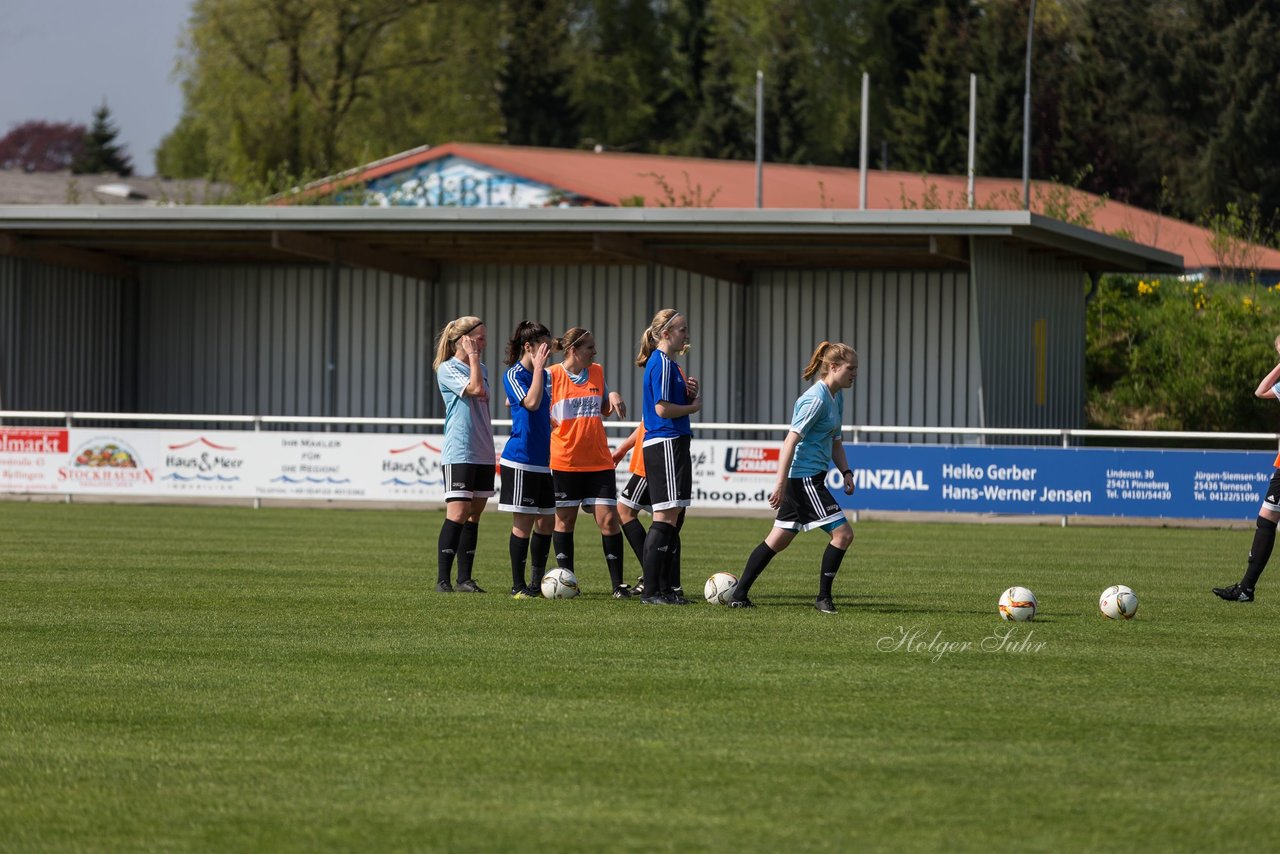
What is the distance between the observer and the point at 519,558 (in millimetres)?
11789

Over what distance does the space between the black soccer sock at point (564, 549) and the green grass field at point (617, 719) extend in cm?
41

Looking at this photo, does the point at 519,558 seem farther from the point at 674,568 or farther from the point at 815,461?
the point at 815,461

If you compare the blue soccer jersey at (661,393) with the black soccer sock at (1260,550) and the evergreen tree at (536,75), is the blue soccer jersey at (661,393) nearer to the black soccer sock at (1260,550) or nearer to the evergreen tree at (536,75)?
the black soccer sock at (1260,550)

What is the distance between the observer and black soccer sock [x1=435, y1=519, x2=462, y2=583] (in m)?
12.0

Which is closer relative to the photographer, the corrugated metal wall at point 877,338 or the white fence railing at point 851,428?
the white fence railing at point 851,428

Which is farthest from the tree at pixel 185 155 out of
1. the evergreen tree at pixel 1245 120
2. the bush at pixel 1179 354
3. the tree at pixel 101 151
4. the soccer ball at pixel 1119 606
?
the soccer ball at pixel 1119 606

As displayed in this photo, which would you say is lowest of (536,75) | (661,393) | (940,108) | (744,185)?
(661,393)

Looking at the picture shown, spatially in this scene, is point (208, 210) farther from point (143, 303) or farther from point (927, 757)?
point (927, 757)

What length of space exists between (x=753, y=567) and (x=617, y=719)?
4041mm

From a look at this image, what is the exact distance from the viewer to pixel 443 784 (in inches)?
232

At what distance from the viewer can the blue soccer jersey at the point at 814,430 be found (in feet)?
34.6

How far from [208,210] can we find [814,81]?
137 ft

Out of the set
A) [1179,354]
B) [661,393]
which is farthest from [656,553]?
[1179,354]

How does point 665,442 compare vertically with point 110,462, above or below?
above
